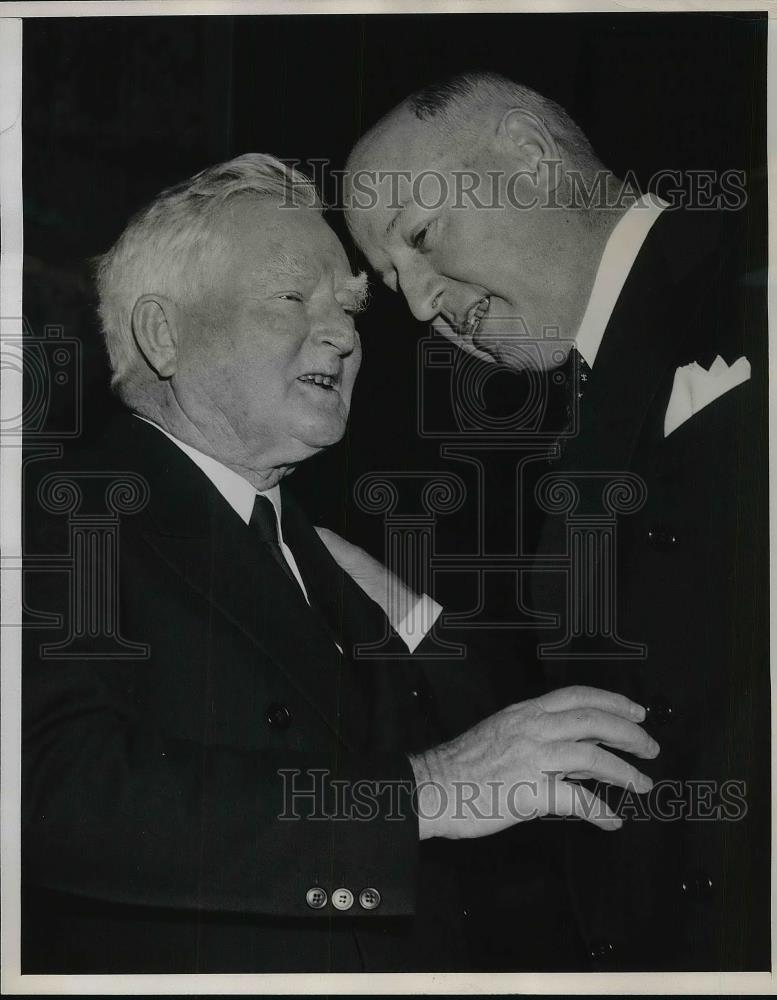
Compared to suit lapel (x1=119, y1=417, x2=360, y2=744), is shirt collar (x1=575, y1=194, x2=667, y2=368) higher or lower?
higher

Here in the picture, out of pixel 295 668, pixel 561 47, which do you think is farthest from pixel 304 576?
pixel 561 47

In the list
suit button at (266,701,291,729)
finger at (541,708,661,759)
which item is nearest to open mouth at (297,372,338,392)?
suit button at (266,701,291,729)

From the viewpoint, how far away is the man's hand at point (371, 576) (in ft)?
5.00

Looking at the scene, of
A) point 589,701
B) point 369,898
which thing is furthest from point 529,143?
point 369,898

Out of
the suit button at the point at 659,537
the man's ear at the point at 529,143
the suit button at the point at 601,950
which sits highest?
the man's ear at the point at 529,143

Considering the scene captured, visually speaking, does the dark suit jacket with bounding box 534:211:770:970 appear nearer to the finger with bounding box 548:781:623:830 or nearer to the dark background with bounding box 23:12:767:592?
the finger with bounding box 548:781:623:830

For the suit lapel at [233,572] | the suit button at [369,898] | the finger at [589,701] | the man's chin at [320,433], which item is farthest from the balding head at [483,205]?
the suit button at [369,898]

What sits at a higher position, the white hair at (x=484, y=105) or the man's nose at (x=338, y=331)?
the white hair at (x=484, y=105)

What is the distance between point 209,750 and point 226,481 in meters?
0.39

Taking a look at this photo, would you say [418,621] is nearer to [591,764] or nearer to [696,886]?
[591,764]

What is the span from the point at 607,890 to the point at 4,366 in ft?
3.97

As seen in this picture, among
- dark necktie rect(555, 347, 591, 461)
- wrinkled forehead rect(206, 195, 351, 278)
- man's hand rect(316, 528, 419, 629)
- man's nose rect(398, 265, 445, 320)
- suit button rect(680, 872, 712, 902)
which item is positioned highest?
wrinkled forehead rect(206, 195, 351, 278)

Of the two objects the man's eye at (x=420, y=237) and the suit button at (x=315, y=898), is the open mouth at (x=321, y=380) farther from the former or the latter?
the suit button at (x=315, y=898)

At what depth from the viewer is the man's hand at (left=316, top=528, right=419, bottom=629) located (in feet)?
5.00
